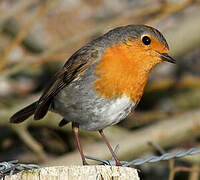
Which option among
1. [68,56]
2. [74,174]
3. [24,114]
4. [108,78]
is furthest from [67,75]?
[68,56]

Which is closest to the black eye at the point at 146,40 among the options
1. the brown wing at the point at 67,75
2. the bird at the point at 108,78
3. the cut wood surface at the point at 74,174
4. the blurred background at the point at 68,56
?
the bird at the point at 108,78

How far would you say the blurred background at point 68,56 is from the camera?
5.14 m

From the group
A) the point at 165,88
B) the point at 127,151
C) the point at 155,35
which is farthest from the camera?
the point at 165,88

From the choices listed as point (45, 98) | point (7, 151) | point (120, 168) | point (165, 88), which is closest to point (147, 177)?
point (165, 88)

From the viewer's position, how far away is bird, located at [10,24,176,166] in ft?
11.6

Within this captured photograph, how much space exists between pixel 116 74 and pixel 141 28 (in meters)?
0.51

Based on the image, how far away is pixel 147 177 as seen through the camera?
7016 mm

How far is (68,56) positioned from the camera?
5621 millimetres

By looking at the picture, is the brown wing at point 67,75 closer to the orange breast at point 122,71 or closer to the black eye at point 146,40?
the orange breast at point 122,71

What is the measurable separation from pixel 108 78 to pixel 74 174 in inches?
48.5

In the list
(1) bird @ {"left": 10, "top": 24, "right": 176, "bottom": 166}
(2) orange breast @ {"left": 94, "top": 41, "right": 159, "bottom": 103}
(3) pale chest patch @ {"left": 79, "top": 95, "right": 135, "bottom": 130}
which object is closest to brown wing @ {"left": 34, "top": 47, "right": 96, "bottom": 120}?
(1) bird @ {"left": 10, "top": 24, "right": 176, "bottom": 166}

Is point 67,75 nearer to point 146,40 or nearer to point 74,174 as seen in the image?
point 146,40

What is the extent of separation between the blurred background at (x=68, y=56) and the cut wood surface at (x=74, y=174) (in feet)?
5.31

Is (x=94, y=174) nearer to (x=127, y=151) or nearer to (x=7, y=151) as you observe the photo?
(x=127, y=151)
